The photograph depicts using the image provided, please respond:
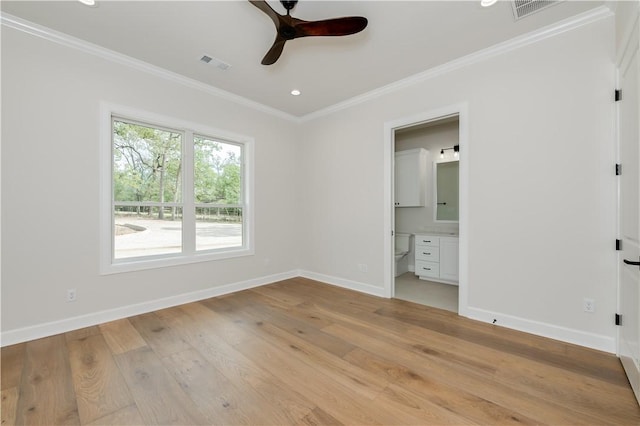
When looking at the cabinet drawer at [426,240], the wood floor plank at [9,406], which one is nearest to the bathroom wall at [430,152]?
the cabinet drawer at [426,240]

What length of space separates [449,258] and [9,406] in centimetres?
480

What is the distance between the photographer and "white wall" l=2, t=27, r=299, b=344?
2361mm

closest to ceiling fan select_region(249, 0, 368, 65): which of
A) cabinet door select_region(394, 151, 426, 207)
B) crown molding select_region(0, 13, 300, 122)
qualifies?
crown molding select_region(0, 13, 300, 122)

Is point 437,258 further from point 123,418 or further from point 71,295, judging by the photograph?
point 71,295

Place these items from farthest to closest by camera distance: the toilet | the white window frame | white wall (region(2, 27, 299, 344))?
the toilet → the white window frame → white wall (region(2, 27, 299, 344))

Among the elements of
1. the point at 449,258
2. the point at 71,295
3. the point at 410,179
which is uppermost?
the point at 410,179

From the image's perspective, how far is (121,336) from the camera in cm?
250

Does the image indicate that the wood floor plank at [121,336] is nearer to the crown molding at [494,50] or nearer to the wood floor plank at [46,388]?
the wood floor plank at [46,388]

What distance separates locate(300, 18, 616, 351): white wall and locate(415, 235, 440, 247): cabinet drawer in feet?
5.10

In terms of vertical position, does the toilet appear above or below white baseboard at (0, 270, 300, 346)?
above

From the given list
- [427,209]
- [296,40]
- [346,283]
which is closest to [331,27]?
[296,40]

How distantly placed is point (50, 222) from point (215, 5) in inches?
98.5

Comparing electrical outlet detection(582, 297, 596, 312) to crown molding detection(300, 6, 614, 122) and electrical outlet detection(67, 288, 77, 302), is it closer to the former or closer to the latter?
crown molding detection(300, 6, 614, 122)

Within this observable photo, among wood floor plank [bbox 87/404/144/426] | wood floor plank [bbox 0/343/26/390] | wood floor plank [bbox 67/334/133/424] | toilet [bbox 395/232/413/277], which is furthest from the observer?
toilet [bbox 395/232/413/277]
